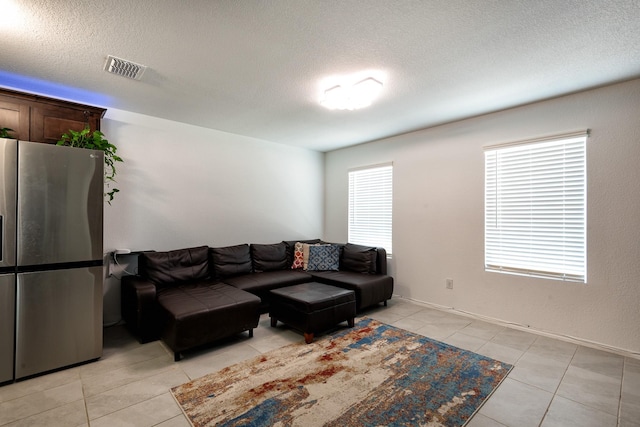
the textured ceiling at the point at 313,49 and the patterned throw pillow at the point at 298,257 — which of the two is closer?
the textured ceiling at the point at 313,49

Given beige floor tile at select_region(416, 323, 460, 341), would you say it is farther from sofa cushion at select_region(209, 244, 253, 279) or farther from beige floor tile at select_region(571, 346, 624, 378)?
sofa cushion at select_region(209, 244, 253, 279)

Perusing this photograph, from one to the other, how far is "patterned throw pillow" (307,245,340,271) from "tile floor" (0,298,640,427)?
56.6 inches

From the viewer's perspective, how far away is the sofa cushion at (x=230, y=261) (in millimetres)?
3920

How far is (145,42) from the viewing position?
2.14 meters

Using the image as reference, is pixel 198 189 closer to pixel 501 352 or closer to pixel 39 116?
pixel 39 116

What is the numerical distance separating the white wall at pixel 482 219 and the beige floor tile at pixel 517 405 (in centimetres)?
133

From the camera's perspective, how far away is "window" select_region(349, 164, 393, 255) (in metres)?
4.73

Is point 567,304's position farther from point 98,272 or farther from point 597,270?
point 98,272

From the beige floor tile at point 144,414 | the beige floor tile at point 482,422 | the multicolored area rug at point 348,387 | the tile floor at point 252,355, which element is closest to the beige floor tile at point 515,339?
the tile floor at point 252,355

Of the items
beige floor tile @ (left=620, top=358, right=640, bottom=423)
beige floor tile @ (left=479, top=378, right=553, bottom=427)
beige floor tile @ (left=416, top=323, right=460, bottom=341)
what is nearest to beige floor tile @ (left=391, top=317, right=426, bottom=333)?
beige floor tile @ (left=416, top=323, right=460, bottom=341)

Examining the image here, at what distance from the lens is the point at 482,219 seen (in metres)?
3.66

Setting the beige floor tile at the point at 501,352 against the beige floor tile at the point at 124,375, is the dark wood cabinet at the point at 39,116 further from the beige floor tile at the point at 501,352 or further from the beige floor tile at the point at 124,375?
the beige floor tile at the point at 501,352

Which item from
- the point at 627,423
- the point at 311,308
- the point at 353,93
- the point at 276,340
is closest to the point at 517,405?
the point at 627,423

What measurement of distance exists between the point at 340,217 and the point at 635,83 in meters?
3.98
